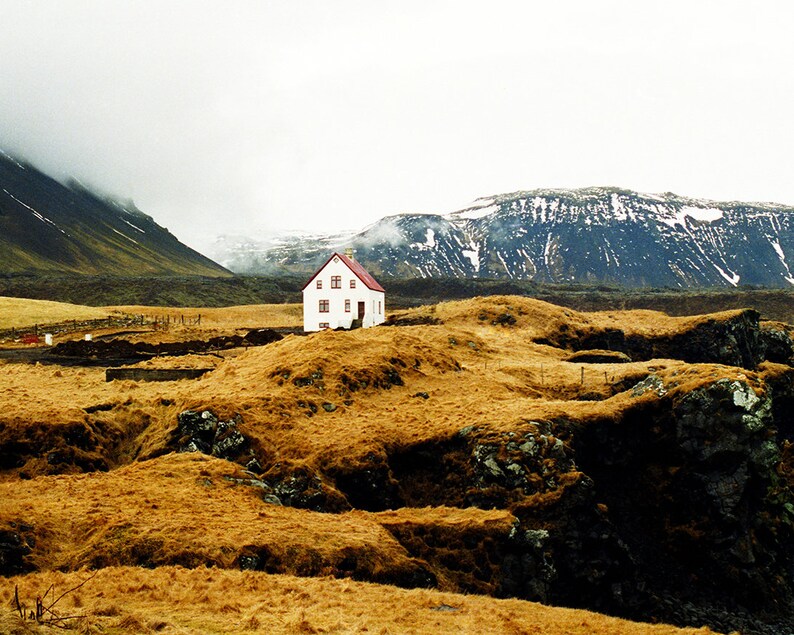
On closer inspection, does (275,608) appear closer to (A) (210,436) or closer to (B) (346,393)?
(A) (210,436)

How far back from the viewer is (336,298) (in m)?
83.6

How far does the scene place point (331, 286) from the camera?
8394 centimetres

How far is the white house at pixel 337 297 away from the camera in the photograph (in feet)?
273

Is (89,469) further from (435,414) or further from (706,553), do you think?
(706,553)

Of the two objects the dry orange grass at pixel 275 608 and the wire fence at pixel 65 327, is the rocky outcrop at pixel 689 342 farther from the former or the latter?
the wire fence at pixel 65 327

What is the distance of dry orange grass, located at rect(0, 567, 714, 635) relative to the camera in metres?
15.4

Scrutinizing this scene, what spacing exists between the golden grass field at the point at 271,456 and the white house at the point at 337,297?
2235 centimetres

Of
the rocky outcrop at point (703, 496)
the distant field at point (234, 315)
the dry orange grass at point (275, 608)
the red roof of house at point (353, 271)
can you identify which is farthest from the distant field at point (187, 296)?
the dry orange grass at point (275, 608)

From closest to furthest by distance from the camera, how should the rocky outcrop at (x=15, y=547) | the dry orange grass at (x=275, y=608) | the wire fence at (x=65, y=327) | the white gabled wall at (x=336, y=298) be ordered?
the dry orange grass at (x=275, y=608) < the rocky outcrop at (x=15, y=547) < the wire fence at (x=65, y=327) < the white gabled wall at (x=336, y=298)

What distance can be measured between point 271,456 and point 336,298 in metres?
50.9

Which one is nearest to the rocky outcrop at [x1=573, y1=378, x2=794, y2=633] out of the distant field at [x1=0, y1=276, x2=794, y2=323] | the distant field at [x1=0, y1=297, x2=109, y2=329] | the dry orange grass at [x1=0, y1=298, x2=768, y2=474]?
the dry orange grass at [x1=0, y1=298, x2=768, y2=474]

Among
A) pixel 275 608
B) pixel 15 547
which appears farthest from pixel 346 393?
pixel 275 608

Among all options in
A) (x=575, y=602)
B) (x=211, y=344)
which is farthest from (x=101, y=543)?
(x=211, y=344)

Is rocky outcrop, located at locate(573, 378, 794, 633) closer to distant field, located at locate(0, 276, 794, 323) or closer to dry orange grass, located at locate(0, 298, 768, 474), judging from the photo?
dry orange grass, located at locate(0, 298, 768, 474)
